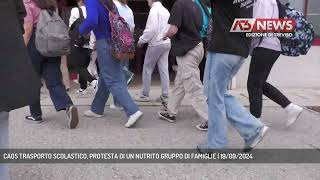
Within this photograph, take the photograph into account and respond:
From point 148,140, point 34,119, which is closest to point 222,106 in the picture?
point 148,140

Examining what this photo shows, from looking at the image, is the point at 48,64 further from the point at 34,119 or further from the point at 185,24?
the point at 185,24

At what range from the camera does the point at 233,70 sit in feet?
15.1

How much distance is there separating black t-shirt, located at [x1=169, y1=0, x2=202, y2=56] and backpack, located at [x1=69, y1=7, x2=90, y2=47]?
2.52m

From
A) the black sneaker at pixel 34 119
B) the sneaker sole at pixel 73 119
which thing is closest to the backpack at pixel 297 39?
the sneaker sole at pixel 73 119

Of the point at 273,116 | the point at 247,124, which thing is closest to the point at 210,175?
the point at 247,124

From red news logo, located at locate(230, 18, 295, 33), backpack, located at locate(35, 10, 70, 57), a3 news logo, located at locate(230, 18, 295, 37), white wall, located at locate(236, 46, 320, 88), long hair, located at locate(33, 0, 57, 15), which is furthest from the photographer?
white wall, located at locate(236, 46, 320, 88)

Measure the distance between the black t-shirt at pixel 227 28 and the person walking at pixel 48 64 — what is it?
6.65ft

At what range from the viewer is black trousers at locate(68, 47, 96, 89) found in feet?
26.5

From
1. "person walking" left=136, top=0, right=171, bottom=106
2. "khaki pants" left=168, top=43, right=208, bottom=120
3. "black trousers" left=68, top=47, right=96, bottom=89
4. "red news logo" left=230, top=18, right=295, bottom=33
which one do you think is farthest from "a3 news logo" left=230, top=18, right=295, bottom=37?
"black trousers" left=68, top=47, right=96, bottom=89

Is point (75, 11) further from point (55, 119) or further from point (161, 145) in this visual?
point (161, 145)

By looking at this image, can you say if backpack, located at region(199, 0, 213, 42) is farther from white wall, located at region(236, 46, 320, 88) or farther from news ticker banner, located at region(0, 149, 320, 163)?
white wall, located at region(236, 46, 320, 88)

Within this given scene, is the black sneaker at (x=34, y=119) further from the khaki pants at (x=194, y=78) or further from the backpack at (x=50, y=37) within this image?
the khaki pants at (x=194, y=78)

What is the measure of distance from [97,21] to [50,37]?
1.79ft

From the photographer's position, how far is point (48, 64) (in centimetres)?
575
